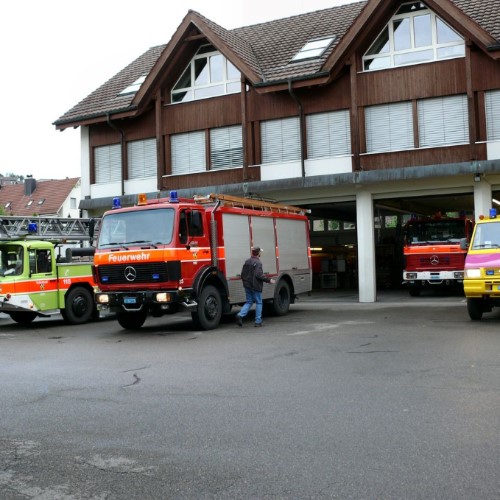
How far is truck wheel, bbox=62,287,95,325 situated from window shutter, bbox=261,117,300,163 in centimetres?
860

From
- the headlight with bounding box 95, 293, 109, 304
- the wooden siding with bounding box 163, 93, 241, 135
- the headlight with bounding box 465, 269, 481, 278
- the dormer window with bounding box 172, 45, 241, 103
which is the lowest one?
the headlight with bounding box 95, 293, 109, 304

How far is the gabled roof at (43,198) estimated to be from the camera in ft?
231

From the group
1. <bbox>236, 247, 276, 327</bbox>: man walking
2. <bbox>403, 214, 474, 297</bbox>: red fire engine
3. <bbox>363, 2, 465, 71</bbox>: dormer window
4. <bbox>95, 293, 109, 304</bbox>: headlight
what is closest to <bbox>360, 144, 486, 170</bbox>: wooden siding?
<bbox>363, 2, 465, 71</bbox>: dormer window

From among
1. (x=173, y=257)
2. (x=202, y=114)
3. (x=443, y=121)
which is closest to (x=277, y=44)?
(x=202, y=114)

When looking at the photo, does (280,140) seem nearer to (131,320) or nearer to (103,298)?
(131,320)

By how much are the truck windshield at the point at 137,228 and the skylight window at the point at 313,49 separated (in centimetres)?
1149

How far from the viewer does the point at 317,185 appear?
71.1 feet

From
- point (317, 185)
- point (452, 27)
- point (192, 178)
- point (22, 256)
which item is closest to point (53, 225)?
point (22, 256)

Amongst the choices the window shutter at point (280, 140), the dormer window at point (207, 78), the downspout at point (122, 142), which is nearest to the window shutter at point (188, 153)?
the dormer window at point (207, 78)

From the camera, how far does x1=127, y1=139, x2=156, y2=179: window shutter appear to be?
25.4 m

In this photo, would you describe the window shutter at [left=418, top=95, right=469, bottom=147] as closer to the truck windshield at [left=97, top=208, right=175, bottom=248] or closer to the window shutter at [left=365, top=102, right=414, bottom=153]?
the window shutter at [left=365, top=102, right=414, bottom=153]

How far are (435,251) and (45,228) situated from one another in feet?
42.6

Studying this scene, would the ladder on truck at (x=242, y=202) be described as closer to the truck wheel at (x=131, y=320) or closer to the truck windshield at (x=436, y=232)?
the truck wheel at (x=131, y=320)

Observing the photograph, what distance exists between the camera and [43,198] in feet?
238
